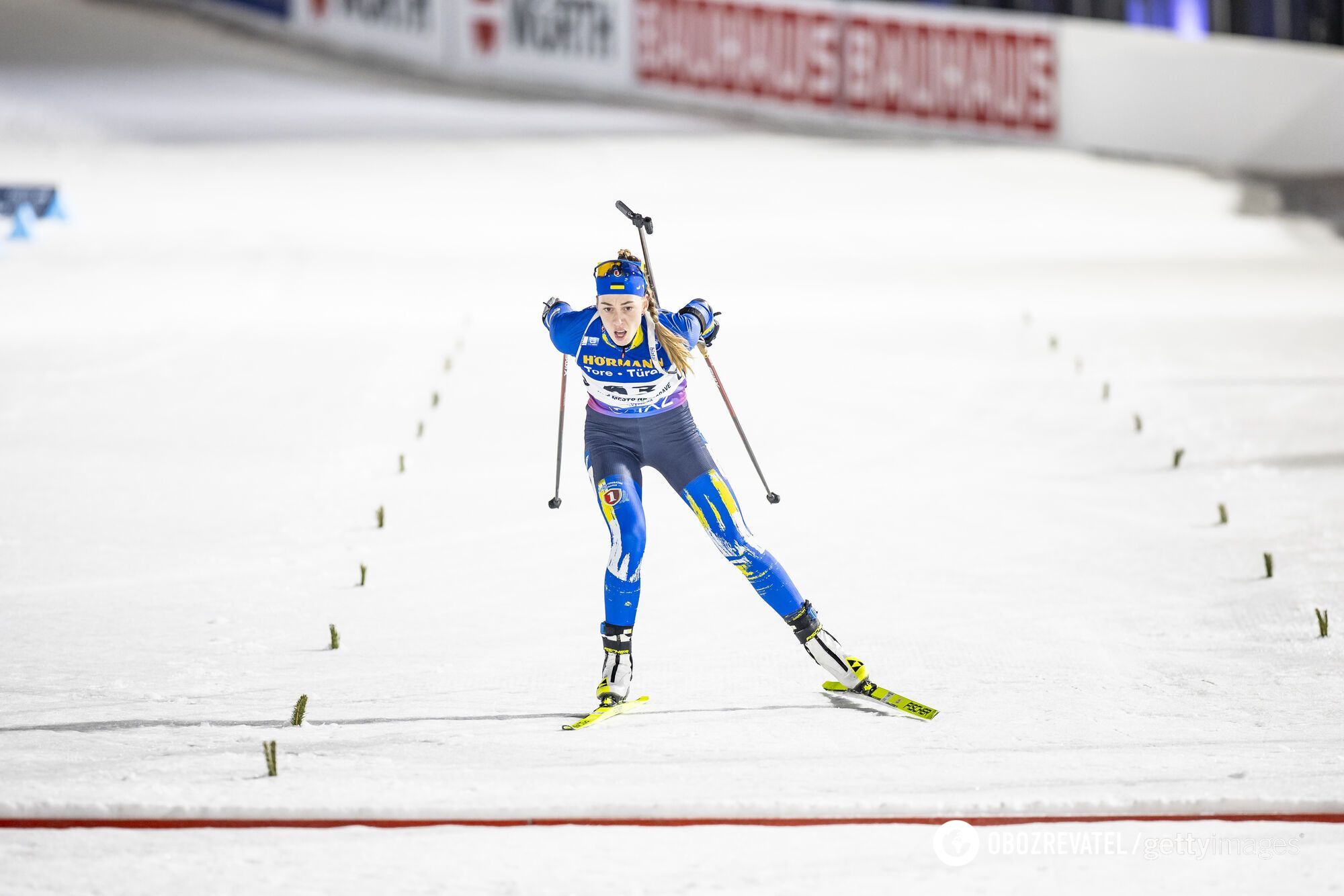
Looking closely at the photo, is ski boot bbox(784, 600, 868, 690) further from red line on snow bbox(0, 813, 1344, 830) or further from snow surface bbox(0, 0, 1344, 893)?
red line on snow bbox(0, 813, 1344, 830)

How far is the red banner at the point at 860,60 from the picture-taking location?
20.0 meters

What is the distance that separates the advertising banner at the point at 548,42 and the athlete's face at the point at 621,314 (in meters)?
17.8

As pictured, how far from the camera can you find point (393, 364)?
10.6 m

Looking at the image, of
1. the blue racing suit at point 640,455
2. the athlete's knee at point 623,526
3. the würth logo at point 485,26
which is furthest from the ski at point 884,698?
the würth logo at point 485,26

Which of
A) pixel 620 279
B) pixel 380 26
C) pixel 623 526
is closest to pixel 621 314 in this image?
pixel 620 279

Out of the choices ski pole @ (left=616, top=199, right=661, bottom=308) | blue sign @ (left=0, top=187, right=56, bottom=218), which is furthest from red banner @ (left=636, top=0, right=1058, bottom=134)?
ski pole @ (left=616, top=199, right=661, bottom=308)

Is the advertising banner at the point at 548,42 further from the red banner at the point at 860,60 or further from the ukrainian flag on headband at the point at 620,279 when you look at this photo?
the ukrainian flag on headband at the point at 620,279

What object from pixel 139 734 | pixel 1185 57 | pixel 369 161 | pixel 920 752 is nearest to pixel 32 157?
pixel 369 161

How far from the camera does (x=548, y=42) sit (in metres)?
23.0

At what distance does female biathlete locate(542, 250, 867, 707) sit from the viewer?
17.7 feet

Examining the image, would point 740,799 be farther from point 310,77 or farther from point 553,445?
point 310,77

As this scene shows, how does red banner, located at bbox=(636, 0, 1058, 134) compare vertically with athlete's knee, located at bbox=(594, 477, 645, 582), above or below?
above

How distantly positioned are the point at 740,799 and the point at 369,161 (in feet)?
48.6

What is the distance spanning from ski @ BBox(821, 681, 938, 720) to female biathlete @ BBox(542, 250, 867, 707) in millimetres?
25
